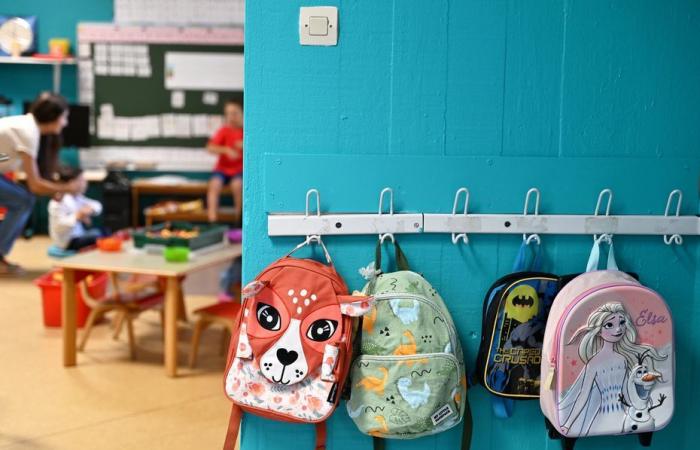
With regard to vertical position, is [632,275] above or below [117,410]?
above

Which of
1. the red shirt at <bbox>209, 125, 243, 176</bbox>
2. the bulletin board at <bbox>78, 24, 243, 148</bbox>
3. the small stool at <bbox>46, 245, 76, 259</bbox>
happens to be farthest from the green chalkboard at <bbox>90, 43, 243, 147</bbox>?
the small stool at <bbox>46, 245, 76, 259</bbox>

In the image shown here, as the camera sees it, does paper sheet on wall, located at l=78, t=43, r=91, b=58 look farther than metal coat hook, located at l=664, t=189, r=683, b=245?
Yes

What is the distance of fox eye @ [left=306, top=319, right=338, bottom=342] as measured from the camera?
1809mm

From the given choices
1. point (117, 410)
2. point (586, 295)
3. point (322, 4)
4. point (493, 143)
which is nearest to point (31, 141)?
point (117, 410)

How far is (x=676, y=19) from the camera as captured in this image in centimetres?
195

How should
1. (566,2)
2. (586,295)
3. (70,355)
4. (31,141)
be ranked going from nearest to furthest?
Result: (586,295), (566,2), (31,141), (70,355)

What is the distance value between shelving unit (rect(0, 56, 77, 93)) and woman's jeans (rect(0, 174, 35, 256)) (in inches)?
138

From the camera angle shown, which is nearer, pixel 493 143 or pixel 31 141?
pixel 493 143

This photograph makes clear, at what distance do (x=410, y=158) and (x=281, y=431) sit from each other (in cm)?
76

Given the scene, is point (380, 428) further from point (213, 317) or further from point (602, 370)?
point (213, 317)

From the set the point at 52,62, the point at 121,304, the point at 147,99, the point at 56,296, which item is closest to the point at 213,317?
the point at 121,304

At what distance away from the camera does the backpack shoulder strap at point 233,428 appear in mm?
1869

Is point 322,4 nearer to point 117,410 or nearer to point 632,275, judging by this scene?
point 632,275

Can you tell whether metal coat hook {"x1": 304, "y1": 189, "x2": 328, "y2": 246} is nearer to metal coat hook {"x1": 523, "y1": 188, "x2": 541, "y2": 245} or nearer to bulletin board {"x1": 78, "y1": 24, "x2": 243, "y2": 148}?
metal coat hook {"x1": 523, "y1": 188, "x2": 541, "y2": 245}
